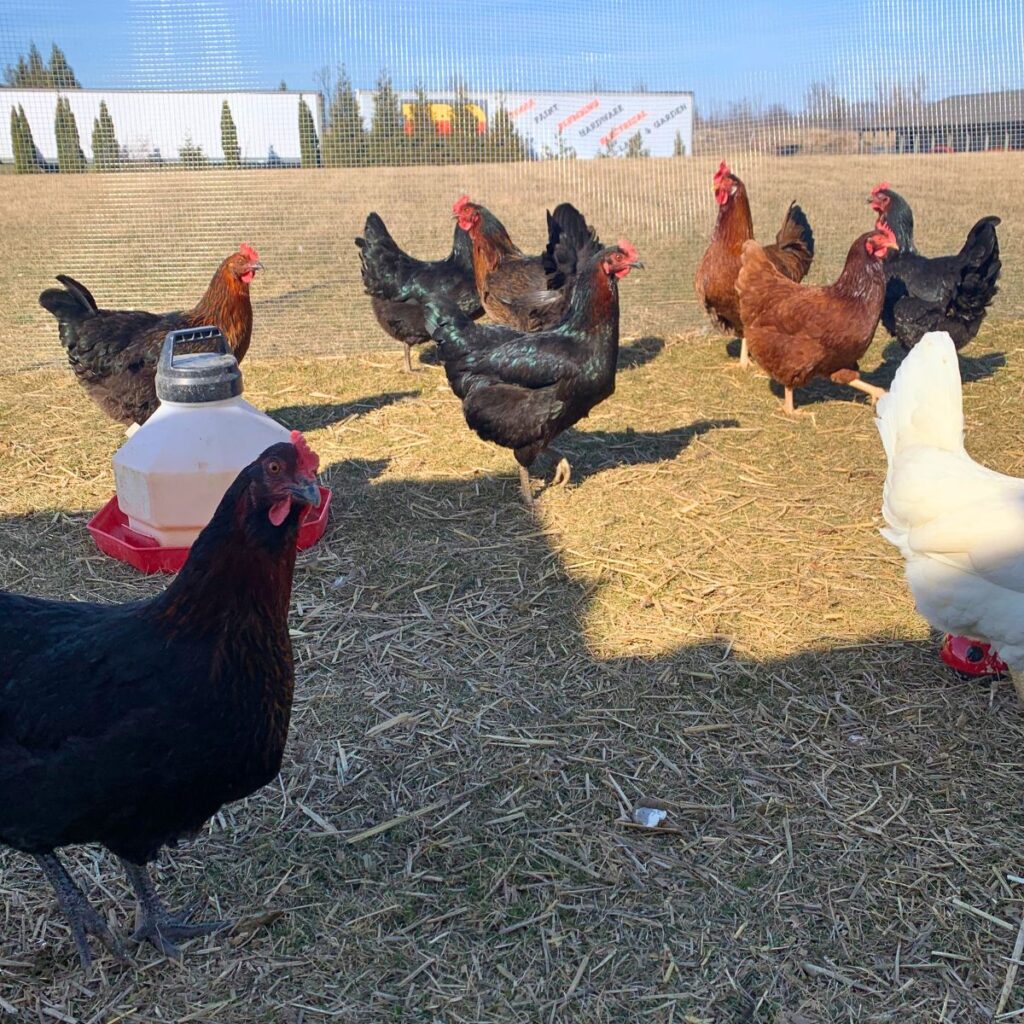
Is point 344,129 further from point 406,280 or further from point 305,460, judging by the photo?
point 305,460

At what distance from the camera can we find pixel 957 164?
10398mm

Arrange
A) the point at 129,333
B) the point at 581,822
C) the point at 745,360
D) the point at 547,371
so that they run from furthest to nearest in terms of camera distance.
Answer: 1. the point at 745,360
2. the point at 129,333
3. the point at 547,371
4. the point at 581,822

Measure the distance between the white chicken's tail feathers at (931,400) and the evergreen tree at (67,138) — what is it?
31.5 feet

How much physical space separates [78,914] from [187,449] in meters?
2.23

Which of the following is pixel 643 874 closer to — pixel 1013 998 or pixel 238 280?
pixel 1013 998

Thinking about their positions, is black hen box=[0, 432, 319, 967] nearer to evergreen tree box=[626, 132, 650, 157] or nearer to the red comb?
the red comb

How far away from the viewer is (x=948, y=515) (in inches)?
129

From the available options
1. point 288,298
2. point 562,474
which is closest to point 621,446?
point 562,474

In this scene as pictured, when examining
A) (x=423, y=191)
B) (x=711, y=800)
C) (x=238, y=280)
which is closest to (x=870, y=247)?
(x=238, y=280)

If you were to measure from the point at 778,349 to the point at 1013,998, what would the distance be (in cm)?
492

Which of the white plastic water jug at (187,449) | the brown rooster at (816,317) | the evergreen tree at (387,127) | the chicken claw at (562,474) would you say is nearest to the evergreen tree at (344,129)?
the evergreen tree at (387,127)

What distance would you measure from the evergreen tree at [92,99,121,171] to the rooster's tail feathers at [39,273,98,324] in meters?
4.80

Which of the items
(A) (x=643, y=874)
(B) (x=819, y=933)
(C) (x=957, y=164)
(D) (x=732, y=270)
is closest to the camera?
(B) (x=819, y=933)

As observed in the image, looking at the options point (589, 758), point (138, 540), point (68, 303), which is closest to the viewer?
point (589, 758)
